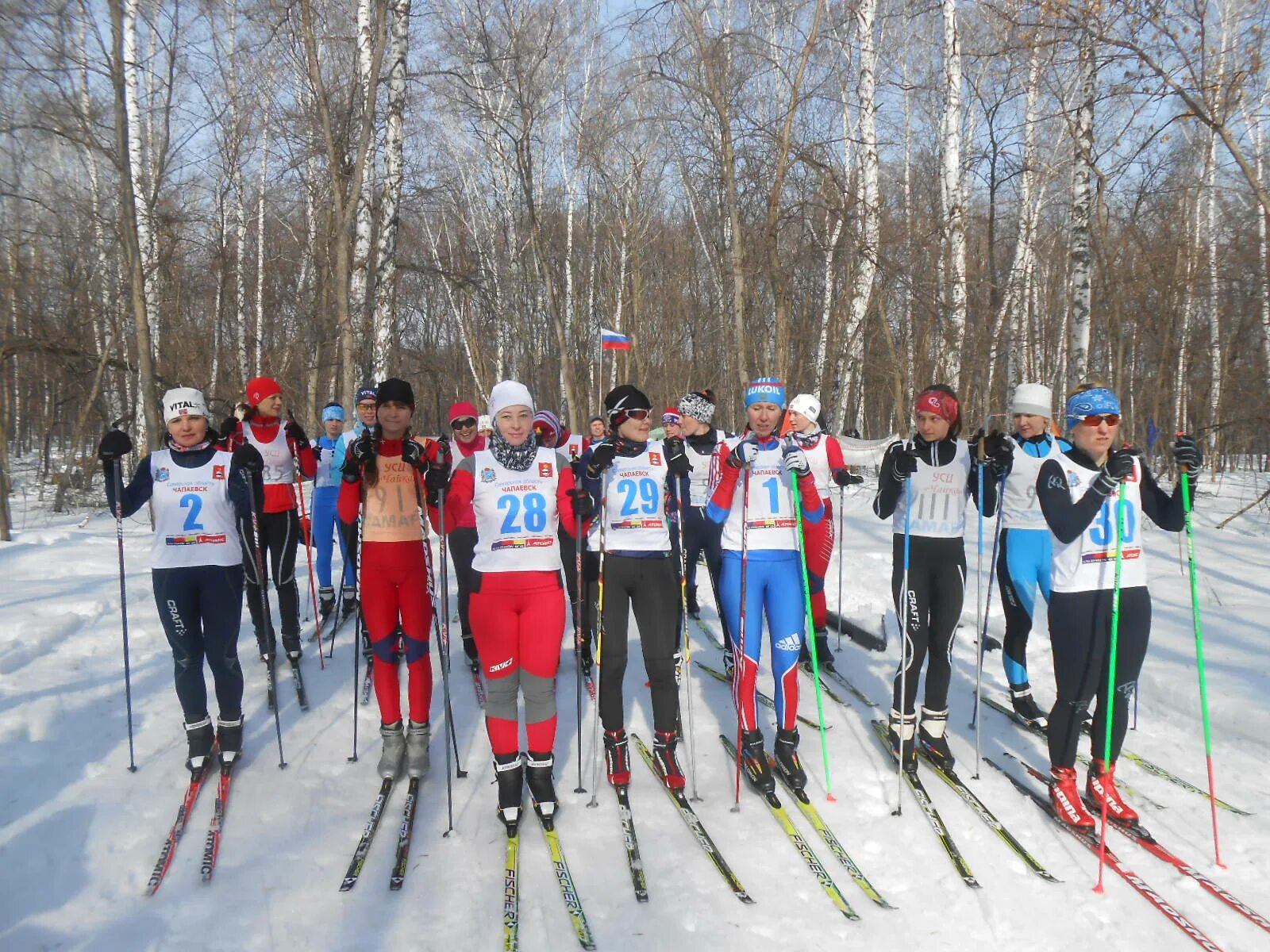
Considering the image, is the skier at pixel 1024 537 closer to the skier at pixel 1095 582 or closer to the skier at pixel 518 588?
the skier at pixel 1095 582

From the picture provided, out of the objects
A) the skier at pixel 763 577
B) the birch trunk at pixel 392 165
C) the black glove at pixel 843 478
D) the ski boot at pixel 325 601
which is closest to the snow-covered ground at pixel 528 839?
the skier at pixel 763 577

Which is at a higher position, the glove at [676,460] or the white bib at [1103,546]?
the glove at [676,460]

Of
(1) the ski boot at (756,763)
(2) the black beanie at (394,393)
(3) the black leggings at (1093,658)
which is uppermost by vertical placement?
(2) the black beanie at (394,393)

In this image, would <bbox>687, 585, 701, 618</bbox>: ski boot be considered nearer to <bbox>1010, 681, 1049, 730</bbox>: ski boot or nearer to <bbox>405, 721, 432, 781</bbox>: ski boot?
<bbox>1010, 681, 1049, 730</bbox>: ski boot

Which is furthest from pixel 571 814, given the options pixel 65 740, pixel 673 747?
pixel 65 740

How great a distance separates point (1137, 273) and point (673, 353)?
39.9 feet

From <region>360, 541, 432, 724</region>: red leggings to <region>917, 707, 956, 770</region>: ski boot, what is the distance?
9.65 ft

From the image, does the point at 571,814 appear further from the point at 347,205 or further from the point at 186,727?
the point at 347,205

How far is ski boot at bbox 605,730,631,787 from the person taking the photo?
428cm

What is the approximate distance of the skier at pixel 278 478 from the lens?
19.5ft

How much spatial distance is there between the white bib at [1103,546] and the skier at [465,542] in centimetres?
384

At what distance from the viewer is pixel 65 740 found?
457 cm

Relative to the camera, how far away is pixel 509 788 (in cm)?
388

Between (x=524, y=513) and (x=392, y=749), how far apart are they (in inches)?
64.9
